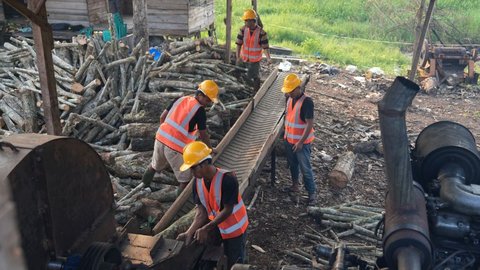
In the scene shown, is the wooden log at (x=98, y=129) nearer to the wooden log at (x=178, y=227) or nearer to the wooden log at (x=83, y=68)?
the wooden log at (x=83, y=68)

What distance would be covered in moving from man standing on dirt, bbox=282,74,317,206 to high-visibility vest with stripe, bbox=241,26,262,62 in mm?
3895

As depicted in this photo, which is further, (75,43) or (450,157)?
(75,43)

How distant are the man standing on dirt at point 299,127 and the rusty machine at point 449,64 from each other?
8939 mm

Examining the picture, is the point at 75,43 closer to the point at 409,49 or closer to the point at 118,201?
the point at 118,201

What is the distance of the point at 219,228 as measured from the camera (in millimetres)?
5281

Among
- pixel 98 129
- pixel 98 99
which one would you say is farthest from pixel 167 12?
pixel 98 129

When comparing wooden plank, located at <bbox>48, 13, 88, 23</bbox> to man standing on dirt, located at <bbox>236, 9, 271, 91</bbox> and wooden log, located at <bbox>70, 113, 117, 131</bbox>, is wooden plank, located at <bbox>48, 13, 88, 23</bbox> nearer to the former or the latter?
man standing on dirt, located at <bbox>236, 9, 271, 91</bbox>

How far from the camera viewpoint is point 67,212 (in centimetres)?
381

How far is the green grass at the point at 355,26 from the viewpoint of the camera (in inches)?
776

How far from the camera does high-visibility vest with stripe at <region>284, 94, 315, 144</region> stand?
25.7 ft

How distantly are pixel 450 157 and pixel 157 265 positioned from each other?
3758 millimetres

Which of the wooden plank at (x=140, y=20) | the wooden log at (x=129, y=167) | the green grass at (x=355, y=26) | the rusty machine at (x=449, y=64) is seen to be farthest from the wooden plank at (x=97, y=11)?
the rusty machine at (x=449, y=64)

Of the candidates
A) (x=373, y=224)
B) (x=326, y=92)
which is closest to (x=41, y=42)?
(x=373, y=224)

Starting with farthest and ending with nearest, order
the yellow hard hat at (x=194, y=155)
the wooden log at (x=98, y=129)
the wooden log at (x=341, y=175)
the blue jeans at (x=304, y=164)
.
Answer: the wooden log at (x=98, y=129) < the wooden log at (x=341, y=175) < the blue jeans at (x=304, y=164) < the yellow hard hat at (x=194, y=155)
